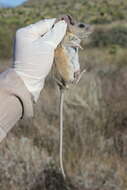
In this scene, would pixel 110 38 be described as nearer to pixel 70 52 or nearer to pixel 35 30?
pixel 70 52

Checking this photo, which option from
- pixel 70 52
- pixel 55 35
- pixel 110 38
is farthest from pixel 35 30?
pixel 110 38

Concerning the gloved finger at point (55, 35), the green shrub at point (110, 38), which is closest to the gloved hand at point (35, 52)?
the gloved finger at point (55, 35)

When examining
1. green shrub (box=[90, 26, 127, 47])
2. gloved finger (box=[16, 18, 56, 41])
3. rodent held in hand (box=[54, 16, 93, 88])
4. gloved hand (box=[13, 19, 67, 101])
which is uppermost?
gloved finger (box=[16, 18, 56, 41])

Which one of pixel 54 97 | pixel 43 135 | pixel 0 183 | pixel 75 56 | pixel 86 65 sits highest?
pixel 75 56

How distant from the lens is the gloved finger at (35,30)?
7.04ft

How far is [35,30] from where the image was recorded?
2.19 m

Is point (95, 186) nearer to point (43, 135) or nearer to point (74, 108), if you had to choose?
point (43, 135)

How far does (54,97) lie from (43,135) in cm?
177

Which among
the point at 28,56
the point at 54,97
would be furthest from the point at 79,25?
the point at 54,97

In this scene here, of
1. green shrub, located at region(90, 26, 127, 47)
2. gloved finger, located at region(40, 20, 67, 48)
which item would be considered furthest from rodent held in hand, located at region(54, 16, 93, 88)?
green shrub, located at region(90, 26, 127, 47)

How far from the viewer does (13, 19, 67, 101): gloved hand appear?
200cm

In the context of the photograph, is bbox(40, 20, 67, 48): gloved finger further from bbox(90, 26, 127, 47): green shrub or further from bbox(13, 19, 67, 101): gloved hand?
bbox(90, 26, 127, 47): green shrub

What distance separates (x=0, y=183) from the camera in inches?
163

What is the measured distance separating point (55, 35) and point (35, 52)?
163 millimetres
